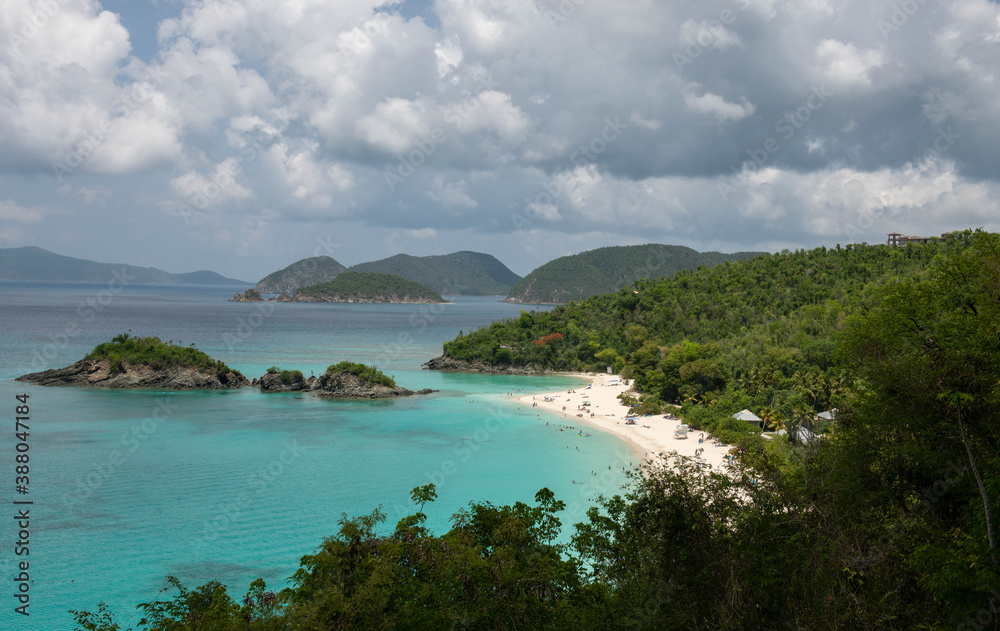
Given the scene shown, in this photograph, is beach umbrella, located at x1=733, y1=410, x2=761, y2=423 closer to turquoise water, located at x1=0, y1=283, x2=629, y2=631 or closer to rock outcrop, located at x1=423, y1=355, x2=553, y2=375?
turquoise water, located at x1=0, y1=283, x2=629, y2=631

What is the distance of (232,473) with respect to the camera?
3397cm

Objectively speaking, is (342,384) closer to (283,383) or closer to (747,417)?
(283,383)

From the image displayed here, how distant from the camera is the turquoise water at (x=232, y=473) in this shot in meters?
22.2

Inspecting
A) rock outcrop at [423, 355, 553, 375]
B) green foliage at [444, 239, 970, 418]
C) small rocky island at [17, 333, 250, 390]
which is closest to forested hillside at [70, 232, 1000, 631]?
green foliage at [444, 239, 970, 418]

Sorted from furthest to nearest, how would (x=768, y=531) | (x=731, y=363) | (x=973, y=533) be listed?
(x=731, y=363) → (x=768, y=531) → (x=973, y=533)

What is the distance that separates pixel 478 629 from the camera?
1107 centimetres

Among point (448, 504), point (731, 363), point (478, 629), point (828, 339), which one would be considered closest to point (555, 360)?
point (731, 363)

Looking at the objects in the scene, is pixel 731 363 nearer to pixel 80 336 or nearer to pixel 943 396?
pixel 943 396

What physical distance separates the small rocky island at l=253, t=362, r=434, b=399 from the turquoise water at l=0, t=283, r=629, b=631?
2.11 meters

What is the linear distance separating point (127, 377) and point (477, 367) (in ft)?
131

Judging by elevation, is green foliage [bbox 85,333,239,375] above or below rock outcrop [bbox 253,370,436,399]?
above

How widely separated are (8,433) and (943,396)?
5046 cm

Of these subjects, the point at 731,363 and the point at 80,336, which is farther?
the point at 80,336

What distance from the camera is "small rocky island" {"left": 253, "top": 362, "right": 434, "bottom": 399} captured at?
58.9 m
